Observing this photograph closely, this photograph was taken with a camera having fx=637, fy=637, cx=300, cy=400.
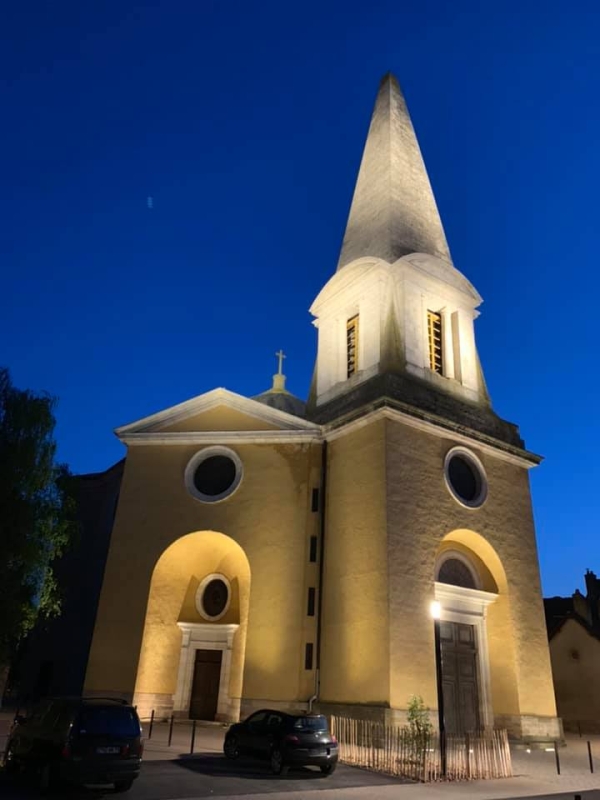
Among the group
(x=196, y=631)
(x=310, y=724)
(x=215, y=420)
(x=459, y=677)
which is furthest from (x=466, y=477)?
(x=310, y=724)

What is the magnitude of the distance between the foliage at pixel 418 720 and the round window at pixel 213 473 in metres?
8.42

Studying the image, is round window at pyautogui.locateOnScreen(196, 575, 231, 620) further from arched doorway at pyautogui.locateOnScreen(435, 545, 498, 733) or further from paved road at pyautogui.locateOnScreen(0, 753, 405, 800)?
paved road at pyautogui.locateOnScreen(0, 753, 405, 800)

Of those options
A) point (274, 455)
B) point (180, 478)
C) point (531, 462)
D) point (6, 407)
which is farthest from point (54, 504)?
point (531, 462)

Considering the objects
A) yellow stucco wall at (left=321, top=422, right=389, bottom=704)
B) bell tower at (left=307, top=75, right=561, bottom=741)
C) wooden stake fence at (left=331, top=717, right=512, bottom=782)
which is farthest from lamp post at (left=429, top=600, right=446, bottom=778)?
wooden stake fence at (left=331, top=717, right=512, bottom=782)

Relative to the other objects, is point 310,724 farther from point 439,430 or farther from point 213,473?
point 439,430

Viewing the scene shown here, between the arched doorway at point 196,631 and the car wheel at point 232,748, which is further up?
the arched doorway at point 196,631

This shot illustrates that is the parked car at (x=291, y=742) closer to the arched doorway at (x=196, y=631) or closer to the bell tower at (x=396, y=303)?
the arched doorway at (x=196, y=631)

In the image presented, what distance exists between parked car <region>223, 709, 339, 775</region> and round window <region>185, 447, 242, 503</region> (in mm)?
8902

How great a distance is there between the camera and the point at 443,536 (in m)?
19.0

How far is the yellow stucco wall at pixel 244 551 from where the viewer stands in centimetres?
1831

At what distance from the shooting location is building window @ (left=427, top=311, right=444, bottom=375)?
23.5 meters

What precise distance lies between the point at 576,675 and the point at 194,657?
17953mm

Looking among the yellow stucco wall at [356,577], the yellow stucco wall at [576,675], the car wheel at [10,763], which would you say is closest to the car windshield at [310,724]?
the yellow stucco wall at [356,577]

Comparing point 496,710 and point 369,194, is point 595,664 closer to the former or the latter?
point 496,710
